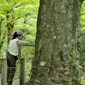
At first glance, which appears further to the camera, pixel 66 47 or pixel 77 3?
pixel 77 3

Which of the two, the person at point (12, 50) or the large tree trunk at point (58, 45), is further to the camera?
the person at point (12, 50)

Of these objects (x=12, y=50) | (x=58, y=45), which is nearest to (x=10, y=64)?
(x=12, y=50)

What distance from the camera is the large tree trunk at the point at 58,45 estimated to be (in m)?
2.71

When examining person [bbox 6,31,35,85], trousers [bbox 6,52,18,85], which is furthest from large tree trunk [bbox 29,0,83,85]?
trousers [bbox 6,52,18,85]

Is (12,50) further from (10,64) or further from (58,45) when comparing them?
(58,45)

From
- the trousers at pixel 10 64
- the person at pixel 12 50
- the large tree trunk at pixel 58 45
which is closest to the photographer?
the large tree trunk at pixel 58 45

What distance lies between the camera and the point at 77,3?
9.72 ft

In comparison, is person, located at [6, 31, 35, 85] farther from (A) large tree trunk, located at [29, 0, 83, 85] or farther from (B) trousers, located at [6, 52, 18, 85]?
(A) large tree trunk, located at [29, 0, 83, 85]

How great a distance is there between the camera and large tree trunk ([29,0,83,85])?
2711mm

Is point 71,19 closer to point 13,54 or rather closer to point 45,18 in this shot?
point 45,18

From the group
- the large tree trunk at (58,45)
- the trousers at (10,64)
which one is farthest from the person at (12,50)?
the large tree trunk at (58,45)

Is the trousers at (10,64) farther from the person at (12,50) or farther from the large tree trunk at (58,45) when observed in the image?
the large tree trunk at (58,45)

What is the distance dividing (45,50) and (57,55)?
1.03ft

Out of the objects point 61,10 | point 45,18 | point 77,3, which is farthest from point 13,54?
point 77,3
